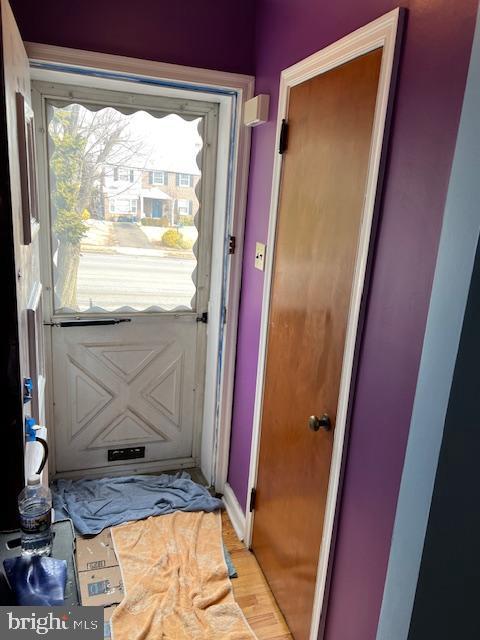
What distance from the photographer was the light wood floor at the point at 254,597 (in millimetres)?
1875

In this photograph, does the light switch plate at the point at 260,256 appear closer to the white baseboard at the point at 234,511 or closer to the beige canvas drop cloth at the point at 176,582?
the white baseboard at the point at 234,511

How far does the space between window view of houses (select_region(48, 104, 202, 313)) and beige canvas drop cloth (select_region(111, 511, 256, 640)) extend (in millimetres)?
1151

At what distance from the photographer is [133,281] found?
8.38 ft

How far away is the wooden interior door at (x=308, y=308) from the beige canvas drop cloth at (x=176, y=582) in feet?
0.76

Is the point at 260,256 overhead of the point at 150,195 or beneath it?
beneath

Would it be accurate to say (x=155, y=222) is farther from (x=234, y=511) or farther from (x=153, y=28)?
(x=234, y=511)

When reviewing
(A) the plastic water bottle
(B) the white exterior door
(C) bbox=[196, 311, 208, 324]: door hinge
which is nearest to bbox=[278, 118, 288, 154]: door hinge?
(B) the white exterior door

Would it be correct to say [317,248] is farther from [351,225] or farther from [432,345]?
[432,345]

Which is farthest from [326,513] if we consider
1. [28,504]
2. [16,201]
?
[16,201]

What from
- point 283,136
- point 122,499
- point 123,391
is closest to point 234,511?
point 122,499

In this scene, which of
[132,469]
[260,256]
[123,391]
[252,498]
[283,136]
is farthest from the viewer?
[132,469]

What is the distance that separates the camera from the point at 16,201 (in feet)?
3.77

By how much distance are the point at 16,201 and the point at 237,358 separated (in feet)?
4.94

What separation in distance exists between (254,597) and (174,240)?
5.74ft
